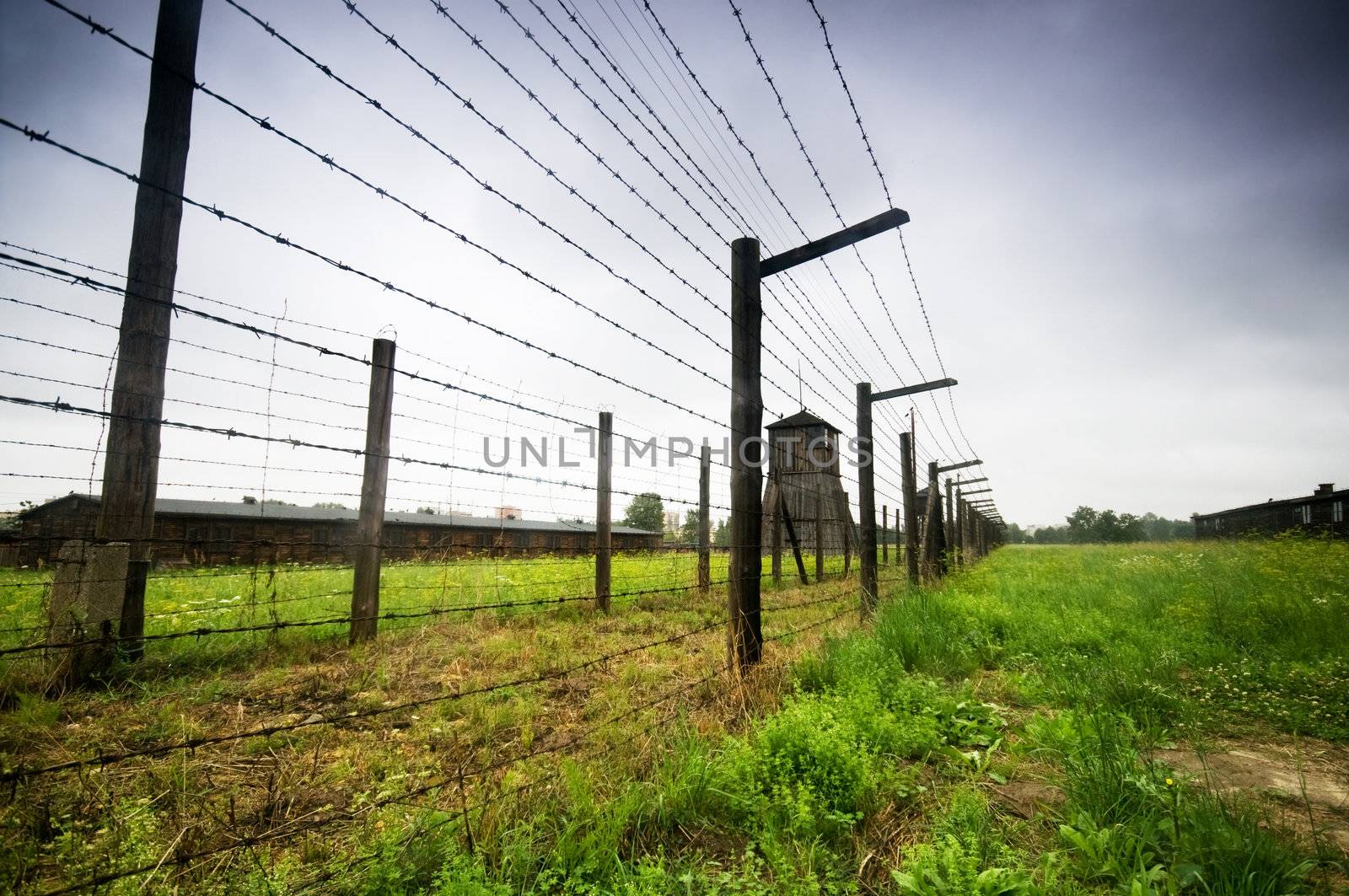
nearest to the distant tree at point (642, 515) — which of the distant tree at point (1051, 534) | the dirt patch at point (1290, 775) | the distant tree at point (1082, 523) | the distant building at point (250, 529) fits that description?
the distant building at point (250, 529)

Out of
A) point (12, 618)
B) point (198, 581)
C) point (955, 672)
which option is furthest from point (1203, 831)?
point (198, 581)

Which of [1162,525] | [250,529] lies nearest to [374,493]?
[250,529]

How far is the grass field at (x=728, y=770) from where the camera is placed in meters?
1.84

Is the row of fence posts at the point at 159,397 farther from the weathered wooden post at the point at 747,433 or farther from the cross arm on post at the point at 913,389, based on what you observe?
the cross arm on post at the point at 913,389

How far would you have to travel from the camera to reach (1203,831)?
1860mm

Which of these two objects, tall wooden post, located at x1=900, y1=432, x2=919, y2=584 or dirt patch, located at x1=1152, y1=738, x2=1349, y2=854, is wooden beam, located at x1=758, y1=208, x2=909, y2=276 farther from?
tall wooden post, located at x1=900, y1=432, x2=919, y2=584

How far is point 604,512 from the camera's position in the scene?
7.22 metres

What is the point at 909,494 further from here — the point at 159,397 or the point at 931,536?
the point at 159,397

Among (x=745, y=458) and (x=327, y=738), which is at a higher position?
(x=745, y=458)

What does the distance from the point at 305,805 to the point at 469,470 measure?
66.1 inches

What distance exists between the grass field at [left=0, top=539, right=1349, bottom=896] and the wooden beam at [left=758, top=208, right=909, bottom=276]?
2957 millimetres

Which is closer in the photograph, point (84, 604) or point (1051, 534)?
point (84, 604)

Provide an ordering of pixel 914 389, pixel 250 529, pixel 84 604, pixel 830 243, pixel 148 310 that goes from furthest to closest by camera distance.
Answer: pixel 250 529, pixel 914 389, pixel 830 243, pixel 148 310, pixel 84 604

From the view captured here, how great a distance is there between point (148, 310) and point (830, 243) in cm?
493
